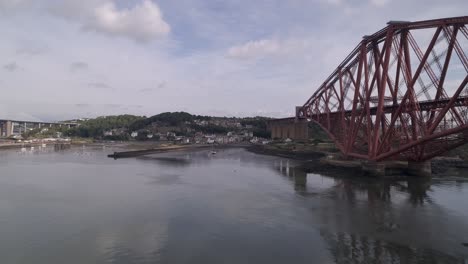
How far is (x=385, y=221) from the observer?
18625 millimetres

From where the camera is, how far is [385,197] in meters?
25.1

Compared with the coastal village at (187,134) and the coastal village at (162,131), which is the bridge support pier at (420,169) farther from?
the coastal village at (162,131)

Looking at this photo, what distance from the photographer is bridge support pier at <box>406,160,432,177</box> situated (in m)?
34.1

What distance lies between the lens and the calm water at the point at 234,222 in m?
13.8

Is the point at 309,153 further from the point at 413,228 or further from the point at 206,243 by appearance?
the point at 206,243

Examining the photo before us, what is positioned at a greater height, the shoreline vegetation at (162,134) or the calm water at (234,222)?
the shoreline vegetation at (162,134)

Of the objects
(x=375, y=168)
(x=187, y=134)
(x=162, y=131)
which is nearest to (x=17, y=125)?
(x=162, y=131)

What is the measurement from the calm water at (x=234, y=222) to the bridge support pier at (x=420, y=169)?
201cm

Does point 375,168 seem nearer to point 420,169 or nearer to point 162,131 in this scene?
point 420,169

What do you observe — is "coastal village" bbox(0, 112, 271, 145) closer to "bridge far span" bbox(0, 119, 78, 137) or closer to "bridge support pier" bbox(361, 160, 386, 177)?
"bridge far span" bbox(0, 119, 78, 137)

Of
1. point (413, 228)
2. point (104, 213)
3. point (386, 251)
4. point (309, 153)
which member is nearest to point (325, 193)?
point (413, 228)

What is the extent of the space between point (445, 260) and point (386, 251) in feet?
6.98

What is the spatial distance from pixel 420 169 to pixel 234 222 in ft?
81.9

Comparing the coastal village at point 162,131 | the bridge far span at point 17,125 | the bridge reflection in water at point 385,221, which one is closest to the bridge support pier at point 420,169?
the bridge reflection in water at point 385,221
